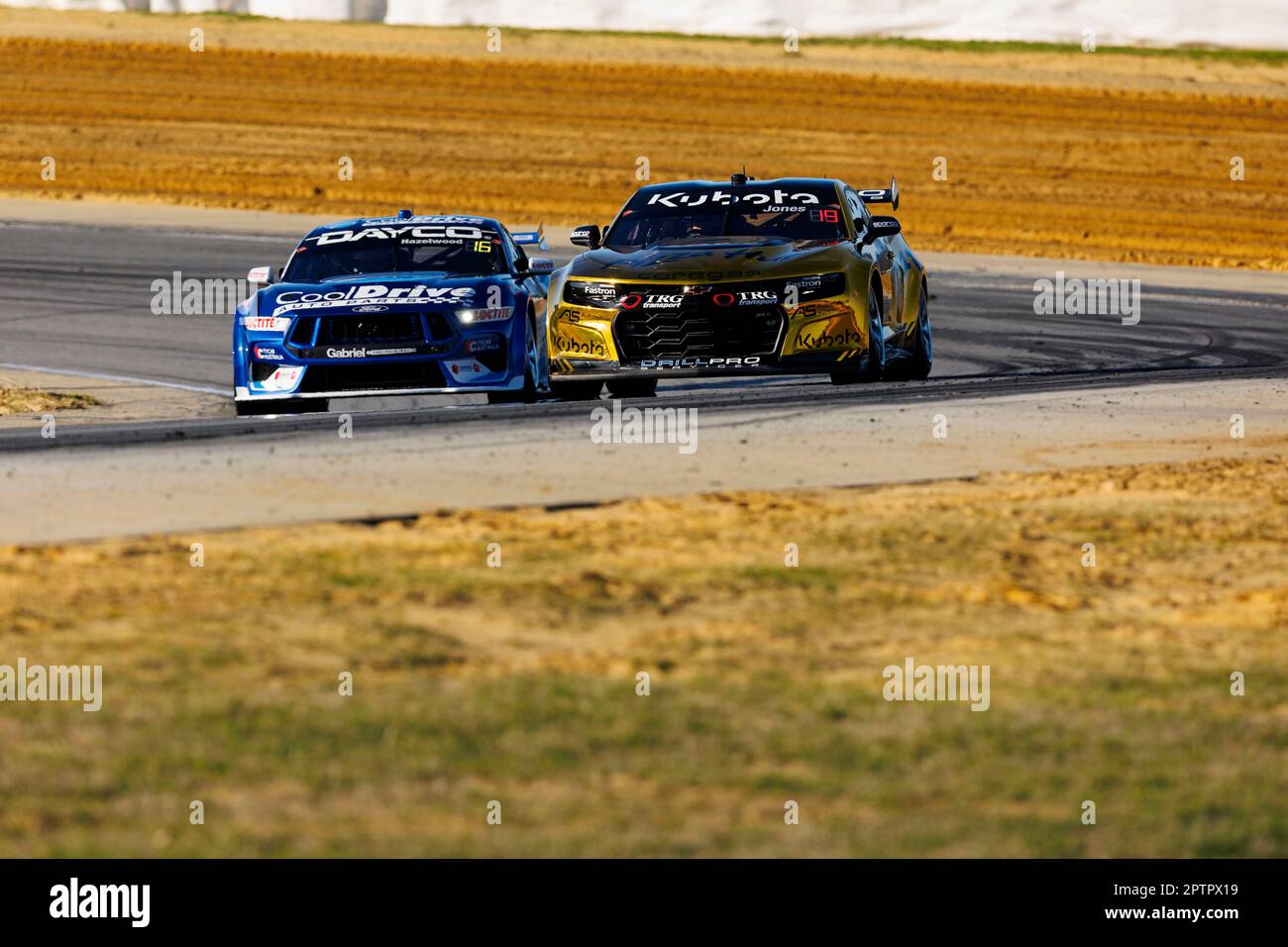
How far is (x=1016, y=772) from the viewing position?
6312 mm

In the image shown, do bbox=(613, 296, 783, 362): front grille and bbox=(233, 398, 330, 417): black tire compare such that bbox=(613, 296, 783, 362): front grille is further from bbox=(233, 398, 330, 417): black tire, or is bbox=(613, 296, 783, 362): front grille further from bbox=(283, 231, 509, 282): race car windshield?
bbox=(233, 398, 330, 417): black tire

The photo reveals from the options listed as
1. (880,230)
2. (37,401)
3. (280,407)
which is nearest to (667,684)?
(280,407)

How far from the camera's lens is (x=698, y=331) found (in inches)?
564

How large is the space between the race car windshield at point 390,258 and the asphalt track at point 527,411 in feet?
3.23

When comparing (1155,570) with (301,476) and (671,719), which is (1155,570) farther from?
(301,476)

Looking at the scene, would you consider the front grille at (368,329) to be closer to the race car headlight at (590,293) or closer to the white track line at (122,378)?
the race car headlight at (590,293)

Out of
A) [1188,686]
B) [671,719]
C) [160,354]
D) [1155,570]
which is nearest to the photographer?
[671,719]

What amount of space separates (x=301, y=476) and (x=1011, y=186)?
24.6m

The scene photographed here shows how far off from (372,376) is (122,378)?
4.26 metres

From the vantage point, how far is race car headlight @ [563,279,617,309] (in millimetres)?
14492

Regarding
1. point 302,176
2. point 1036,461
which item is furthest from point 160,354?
point 302,176

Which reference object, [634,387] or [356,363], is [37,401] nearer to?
[356,363]

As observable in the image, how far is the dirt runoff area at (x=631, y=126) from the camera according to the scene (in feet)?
106

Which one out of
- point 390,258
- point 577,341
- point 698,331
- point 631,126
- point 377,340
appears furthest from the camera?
point 631,126
